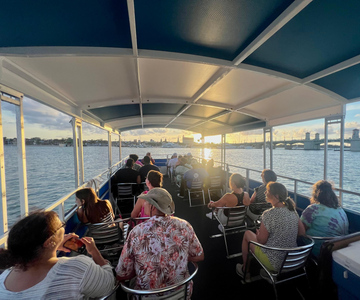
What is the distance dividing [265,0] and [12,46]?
2.01 meters

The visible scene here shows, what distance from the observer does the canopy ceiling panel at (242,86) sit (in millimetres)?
2434

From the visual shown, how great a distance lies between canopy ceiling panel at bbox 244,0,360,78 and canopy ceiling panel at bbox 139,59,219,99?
0.62 m

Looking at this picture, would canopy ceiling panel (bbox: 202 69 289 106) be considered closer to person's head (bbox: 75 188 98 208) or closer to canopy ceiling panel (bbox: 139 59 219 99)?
canopy ceiling panel (bbox: 139 59 219 99)

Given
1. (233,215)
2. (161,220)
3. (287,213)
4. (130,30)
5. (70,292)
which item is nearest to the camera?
(70,292)

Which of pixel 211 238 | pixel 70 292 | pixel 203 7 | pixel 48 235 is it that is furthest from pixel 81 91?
pixel 211 238

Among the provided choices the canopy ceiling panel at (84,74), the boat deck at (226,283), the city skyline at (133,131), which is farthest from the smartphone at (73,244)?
the canopy ceiling panel at (84,74)

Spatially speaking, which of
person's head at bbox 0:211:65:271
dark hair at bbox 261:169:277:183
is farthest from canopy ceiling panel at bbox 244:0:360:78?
person's head at bbox 0:211:65:271

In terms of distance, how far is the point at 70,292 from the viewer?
32.9 inches

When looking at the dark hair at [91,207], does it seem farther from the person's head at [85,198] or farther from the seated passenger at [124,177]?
the seated passenger at [124,177]

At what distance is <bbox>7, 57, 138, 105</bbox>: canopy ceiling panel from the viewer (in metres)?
1.86

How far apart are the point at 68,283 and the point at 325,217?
7.18 feet

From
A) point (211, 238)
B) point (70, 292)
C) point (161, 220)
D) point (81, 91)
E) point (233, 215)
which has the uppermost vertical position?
point (81, 91)

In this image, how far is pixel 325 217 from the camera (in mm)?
1822

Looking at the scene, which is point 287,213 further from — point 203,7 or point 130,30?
point 130,30
